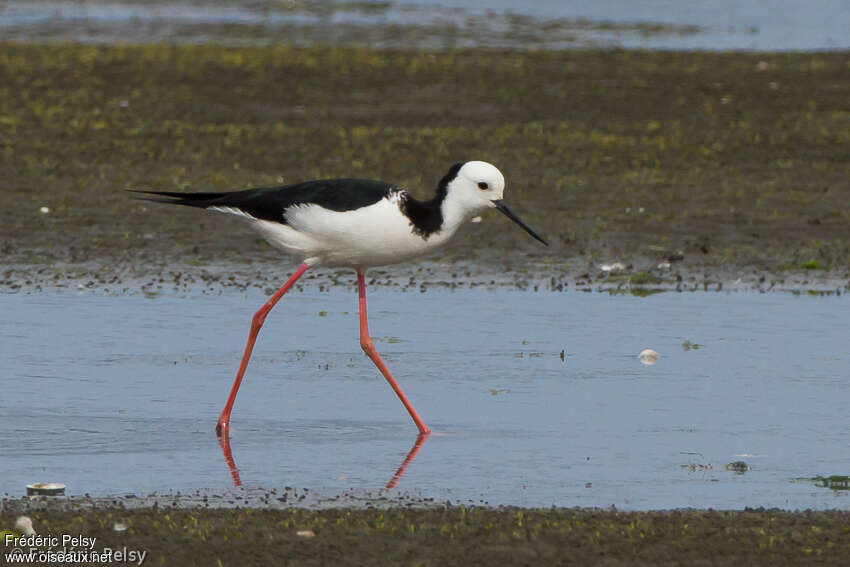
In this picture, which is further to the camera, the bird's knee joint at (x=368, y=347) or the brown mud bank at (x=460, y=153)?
the brown mud bank at (x=460, y=153)

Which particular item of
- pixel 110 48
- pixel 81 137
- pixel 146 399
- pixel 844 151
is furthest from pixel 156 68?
pixel 146 399

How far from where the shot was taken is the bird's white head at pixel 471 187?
805 cm

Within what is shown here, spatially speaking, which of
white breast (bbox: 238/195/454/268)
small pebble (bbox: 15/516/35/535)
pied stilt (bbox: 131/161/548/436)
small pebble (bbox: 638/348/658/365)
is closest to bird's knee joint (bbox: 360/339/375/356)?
pied stilt (bbox: 131/161/548/436)

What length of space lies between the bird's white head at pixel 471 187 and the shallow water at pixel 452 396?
1010 millimetres

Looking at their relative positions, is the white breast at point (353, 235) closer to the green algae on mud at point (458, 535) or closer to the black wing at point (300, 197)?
the black wing at point (300, 197)

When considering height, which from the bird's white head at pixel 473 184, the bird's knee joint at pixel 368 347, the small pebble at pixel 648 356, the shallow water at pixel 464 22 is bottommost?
the small pebble at pixel 648 356

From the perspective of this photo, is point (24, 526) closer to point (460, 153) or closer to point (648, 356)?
point (648, 356)

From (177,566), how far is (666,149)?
35.8 ft

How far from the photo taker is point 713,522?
20.4ft

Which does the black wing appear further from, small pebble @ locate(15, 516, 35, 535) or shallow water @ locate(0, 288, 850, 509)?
small pebble @ locate(15, 516, 35, 535)

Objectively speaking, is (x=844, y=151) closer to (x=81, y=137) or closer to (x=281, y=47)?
(x=81, y=137)

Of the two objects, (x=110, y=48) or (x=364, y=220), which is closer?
(x=364, y=220)

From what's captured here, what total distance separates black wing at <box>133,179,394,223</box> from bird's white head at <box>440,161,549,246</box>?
0.96ft

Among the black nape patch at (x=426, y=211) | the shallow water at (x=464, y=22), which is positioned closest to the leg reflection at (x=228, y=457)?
the black nape patch at (x=426, y=211)
